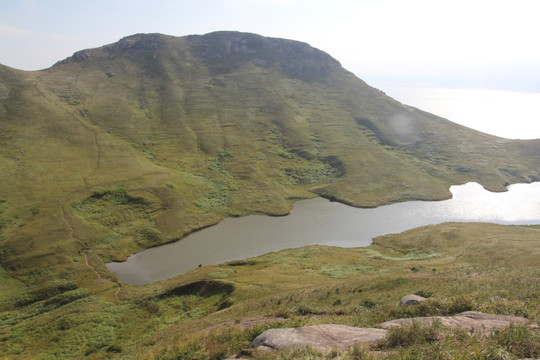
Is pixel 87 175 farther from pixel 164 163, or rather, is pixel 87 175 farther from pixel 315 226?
pixel 315 226

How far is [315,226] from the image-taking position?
90.4m

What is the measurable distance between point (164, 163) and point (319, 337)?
11666 cm

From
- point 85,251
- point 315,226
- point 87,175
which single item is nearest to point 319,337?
point 85,251

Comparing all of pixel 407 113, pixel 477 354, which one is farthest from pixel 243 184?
pixel 407 113

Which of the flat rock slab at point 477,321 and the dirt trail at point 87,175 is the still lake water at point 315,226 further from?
the flat rock slab at point 477,321

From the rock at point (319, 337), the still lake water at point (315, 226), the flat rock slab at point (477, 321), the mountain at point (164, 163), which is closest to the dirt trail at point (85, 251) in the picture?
the mountain at point (164, 163)

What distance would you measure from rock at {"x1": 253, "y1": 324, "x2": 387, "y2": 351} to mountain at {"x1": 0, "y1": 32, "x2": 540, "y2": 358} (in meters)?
47.2

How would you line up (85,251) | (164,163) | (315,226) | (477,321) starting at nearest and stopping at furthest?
(477,321)
(85,251)
(315,226)
(164,163)

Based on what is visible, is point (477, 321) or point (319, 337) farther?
point (477, 321)

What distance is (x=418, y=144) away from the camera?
6570 inches

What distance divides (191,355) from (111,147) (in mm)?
119935

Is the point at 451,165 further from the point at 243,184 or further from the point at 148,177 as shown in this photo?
the point at 148,177

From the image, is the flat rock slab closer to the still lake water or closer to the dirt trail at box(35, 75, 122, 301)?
the dirt trail at box(35, 75, 122, 301)

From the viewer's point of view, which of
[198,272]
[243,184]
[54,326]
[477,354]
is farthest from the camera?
[243,184]
